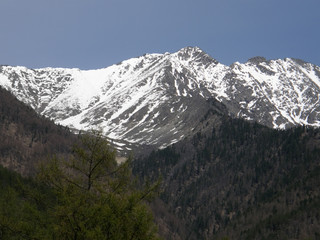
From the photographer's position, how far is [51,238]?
25.6 metres

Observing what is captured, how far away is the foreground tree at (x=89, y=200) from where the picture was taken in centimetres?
2538

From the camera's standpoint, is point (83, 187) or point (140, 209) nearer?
point (140, 209)

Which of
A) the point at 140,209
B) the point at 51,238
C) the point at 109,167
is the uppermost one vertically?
the point at 109,167

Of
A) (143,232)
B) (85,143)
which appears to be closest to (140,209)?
(143,232)

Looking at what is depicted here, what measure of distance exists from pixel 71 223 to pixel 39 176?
4015mm

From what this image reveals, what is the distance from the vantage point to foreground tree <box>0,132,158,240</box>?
25375mm

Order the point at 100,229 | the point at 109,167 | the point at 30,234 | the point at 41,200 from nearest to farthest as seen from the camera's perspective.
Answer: the point at 100,229, the point at 30,234, the point at 41,200, the point at 109,167

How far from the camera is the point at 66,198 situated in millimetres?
25984

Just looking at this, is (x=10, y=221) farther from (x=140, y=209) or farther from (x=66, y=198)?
(x=140, y=209)

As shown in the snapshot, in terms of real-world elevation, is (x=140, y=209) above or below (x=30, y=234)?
above

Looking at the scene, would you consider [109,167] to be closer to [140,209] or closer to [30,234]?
[140,209]

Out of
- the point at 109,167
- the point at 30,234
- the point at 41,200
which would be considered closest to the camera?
the point at 30,234

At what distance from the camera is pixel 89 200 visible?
27141mm

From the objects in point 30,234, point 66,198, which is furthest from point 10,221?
point 66,198
